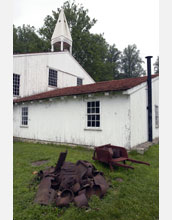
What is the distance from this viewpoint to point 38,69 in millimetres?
14492

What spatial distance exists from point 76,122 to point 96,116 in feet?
4.66

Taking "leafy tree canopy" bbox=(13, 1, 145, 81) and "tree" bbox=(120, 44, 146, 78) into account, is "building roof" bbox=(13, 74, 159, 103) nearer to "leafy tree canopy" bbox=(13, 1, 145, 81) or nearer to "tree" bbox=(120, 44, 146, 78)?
"leafy tree canopy" bbox=(13, 1, 145, 81)

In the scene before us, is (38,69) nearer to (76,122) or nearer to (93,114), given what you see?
(76,122)

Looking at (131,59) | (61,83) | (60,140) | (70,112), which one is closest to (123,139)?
(70,112)

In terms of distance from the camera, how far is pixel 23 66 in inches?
550

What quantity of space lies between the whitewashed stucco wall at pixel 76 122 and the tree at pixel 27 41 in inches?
902

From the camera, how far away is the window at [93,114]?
7984 millimetres

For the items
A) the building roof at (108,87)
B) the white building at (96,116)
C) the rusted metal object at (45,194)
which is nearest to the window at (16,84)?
the white building at (96,116)

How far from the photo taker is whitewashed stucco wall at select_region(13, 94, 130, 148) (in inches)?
282

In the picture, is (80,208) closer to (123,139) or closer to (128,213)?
(128,213)

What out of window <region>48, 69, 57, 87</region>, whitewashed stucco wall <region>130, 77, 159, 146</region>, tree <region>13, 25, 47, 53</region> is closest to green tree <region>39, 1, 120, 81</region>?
tree <region>13, 25, 47, 53</region>

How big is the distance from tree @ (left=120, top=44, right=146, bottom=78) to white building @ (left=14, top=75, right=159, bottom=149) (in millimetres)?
38003

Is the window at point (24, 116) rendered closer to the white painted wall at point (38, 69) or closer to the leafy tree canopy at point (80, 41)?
the white painted wall at point (38, 69)
